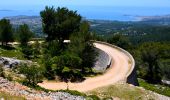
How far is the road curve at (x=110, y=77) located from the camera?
4851 cm

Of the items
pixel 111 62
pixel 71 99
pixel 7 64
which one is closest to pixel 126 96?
pixel 71 99

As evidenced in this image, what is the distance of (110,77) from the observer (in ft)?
187

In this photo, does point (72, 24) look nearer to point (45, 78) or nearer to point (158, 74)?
point (158, 74)

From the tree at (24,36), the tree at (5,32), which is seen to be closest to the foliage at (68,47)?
the tree at (24,36)

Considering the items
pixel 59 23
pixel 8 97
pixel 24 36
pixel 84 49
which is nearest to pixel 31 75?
pixel 8 97

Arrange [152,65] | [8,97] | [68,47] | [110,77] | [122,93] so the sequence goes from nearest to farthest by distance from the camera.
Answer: [8,97]
[122,93]
[110,77]
[68,47]
[152,65]

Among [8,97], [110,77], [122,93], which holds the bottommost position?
[110,77]

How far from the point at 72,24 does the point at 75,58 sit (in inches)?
1043

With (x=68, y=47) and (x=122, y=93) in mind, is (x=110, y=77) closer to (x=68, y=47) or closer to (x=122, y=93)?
(x=122, y=93)

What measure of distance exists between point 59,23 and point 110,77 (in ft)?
98.7

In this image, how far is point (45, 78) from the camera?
5138cm

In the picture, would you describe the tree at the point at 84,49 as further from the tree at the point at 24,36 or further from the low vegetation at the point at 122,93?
the tree at the point at 24,36

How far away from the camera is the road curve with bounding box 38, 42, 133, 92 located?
48.5 metres

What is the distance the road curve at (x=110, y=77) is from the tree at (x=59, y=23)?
9094mm
